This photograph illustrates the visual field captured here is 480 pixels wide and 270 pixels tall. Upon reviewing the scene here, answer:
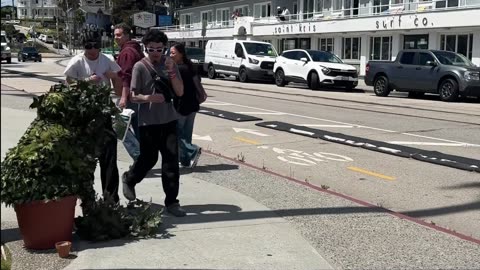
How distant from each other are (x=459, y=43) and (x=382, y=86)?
38.5ft

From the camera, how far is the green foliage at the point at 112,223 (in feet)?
15.8

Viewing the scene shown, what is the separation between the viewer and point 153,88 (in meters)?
5.57

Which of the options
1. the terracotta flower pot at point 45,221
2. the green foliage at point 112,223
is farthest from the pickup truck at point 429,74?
the terracotta flower pot at point 45,221

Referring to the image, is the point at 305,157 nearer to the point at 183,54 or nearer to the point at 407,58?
the point at 183,54

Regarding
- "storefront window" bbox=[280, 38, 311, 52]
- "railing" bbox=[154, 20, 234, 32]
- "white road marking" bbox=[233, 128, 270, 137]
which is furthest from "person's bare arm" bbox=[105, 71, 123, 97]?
"railing" bbox=[154, 20, 234, 32]

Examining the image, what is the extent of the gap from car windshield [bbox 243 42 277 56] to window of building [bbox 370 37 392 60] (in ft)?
31.6

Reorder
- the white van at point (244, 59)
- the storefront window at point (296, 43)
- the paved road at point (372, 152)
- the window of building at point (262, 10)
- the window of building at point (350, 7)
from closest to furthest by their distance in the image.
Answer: the paved road at point (372, 152)
the white van at point (244, 59)
the window of building at point (350, 7)
the storefront window at point (296, 43)
the window of building at point (262, 10)

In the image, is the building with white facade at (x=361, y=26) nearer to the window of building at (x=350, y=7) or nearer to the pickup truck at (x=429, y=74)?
the window of building at (x=350, y=7)

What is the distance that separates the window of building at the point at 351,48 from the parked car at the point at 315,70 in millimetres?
13660

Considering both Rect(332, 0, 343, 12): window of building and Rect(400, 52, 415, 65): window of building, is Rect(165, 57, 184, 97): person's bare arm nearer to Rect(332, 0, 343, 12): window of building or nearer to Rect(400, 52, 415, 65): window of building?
Rect(400, 52, 415, 65): window of building

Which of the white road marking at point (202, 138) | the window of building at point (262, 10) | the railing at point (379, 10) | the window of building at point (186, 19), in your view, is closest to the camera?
the white road marking at point (202, 138)

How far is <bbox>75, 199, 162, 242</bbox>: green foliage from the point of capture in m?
4.82

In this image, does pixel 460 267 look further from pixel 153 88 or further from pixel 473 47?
pixel 473 47

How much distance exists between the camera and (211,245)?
4766 mm
